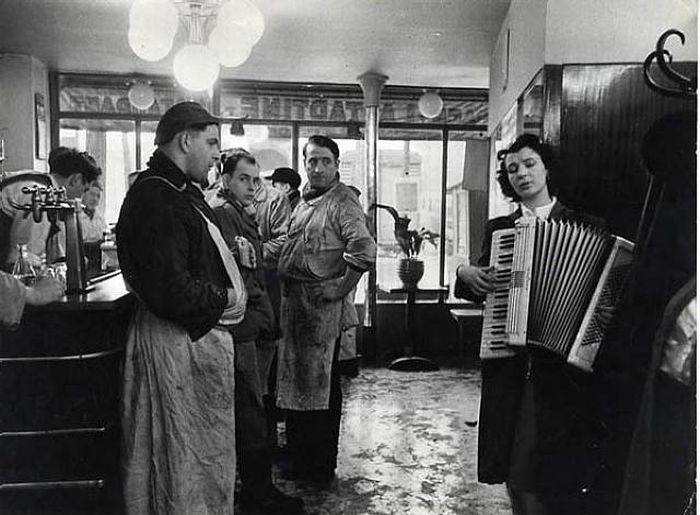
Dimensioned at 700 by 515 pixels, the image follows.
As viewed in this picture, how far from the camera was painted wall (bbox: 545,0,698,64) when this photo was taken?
3145 mm

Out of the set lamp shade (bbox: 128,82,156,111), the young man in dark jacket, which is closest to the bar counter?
the young man in dark jacket

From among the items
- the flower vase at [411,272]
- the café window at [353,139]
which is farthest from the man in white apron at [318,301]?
the café window at [353,139]

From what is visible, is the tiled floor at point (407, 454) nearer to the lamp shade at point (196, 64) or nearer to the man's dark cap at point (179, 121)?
the man's dark cap at point (179, 121)

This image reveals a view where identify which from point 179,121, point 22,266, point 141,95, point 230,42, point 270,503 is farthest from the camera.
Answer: point 141,95

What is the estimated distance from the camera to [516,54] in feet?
13.9

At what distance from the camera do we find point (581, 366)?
215 centimetres

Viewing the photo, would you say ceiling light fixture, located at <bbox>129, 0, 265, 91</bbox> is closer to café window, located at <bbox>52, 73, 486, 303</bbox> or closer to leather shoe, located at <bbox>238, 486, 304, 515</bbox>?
leather shoe, located at <bbox>238, 486, 304, 515</bbox>

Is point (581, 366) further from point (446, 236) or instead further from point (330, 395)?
point (446, 236)

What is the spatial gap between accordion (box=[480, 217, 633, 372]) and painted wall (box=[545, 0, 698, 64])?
114 centimetres

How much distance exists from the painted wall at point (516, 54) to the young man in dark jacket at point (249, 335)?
150 cm

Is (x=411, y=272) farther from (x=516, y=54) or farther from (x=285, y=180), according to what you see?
(x=516, y=54)

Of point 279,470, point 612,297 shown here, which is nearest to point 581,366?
point 612,297

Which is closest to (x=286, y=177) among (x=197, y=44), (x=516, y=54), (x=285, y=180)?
(x=285, y=180)

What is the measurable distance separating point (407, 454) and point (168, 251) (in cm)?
212
